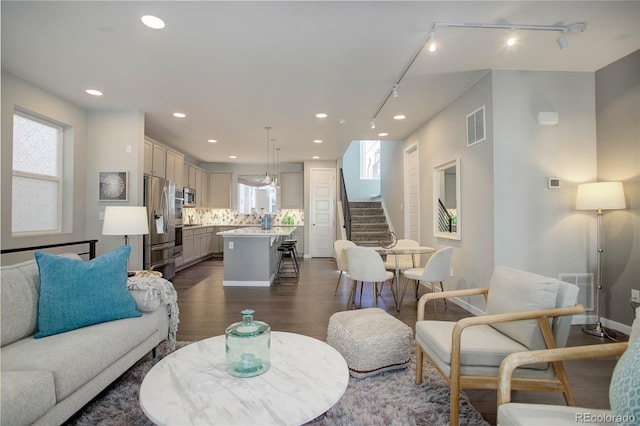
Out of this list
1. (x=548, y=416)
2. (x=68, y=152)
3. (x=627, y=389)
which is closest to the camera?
(x=627, y=389)

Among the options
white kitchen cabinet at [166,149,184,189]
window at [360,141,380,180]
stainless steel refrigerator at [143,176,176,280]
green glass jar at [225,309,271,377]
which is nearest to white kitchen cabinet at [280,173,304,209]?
window at [360,141,380,180]

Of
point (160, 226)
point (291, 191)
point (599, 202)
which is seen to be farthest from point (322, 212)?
point (599, 202)

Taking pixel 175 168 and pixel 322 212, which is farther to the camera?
pixel 322 212

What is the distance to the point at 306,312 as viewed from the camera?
3676 millimetres

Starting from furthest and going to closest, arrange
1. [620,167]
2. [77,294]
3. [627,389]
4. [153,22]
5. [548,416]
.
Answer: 1. [620,167]
2. [153,22]
3. [77,294]
4. [548,416]
5. [627,389]

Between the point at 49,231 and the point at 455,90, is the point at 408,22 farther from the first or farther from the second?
the point at 49,231

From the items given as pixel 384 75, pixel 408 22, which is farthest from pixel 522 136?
pixel 408 22

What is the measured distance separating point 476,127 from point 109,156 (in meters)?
5.09

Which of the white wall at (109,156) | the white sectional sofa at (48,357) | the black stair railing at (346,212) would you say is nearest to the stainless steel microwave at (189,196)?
the white wall at (109,156)

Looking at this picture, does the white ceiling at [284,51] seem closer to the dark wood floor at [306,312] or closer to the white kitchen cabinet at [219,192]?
the dark wood floor at [306,312]

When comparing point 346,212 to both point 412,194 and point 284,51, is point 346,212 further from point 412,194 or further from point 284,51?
point 284,51

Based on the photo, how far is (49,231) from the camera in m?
3.84

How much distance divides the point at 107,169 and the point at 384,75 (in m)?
4.11

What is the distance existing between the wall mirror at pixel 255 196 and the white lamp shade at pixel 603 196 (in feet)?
23.9
